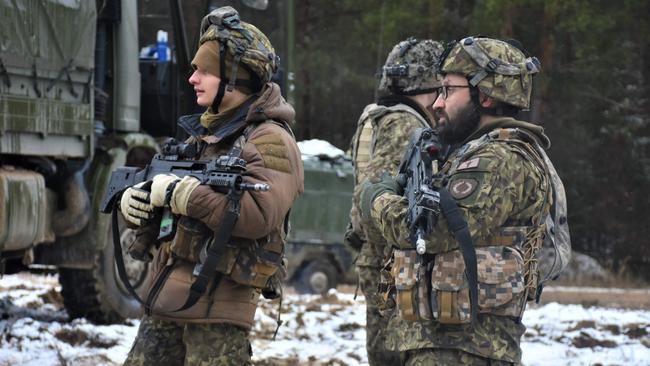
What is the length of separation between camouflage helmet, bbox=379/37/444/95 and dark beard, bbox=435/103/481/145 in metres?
1.67

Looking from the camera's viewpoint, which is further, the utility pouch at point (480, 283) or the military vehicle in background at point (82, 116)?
the military vehicle in background at point (82, 116)

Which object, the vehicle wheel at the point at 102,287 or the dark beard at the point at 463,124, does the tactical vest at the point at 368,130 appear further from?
the vehicle wheel at the point at 102,287

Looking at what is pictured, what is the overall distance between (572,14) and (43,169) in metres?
12.8

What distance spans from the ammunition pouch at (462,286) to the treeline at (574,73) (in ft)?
51.1

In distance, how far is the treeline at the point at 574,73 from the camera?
20.3 m

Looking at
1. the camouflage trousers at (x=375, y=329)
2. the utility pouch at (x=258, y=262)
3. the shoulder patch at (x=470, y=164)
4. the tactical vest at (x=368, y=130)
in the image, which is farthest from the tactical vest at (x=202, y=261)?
the tactical vest at (x=368, y=130)

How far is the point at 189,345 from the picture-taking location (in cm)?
441

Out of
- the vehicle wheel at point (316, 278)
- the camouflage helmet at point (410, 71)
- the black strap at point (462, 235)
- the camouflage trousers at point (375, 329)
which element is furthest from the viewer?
the vehicle wheel at point (316, 278)

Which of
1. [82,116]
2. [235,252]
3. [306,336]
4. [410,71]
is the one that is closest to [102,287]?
[82,116]

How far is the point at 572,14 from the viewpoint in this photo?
64.1ft

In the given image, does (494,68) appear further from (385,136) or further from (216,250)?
(385,136)

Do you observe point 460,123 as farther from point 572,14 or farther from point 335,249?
point 572,14

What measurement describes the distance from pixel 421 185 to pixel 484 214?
0.24m

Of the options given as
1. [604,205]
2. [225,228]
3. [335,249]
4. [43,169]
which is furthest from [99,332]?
[604,205]
